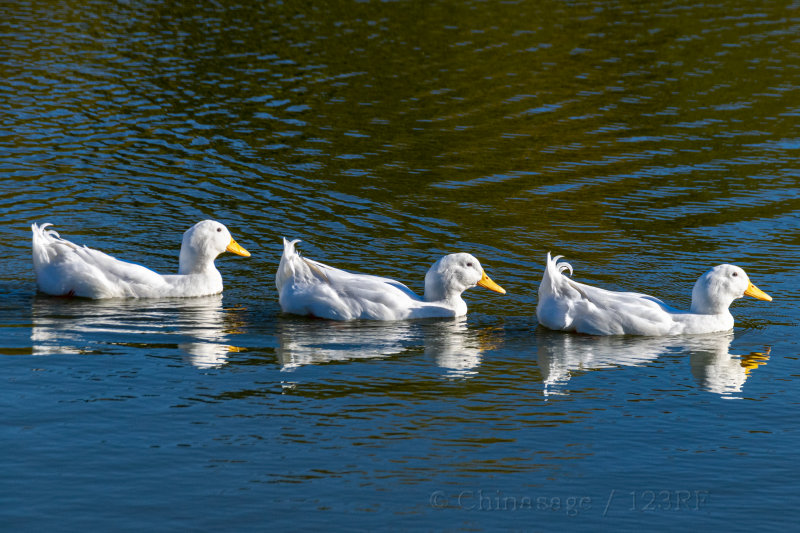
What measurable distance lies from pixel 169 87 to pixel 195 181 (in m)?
7.73

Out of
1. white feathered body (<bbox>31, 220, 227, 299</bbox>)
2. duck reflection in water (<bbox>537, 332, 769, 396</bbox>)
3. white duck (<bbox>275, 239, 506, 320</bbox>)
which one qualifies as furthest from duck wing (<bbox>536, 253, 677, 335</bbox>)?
white feathered body (<bbox>31, 220, 227, 299</bbox>)

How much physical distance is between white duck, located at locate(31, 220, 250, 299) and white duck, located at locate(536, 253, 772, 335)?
4.44m

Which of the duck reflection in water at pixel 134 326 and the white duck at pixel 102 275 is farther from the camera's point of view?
the white duck at pixel 102 275

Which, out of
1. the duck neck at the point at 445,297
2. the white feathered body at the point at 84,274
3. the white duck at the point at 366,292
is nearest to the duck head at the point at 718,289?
the white duck at the point at 366,292

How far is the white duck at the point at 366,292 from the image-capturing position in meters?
14.2

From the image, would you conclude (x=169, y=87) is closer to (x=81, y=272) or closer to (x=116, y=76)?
(x=116, y=76)

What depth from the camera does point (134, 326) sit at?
1378 centimetres

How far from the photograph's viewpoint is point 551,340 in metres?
13.7

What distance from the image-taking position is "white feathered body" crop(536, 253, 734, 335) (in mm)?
13844

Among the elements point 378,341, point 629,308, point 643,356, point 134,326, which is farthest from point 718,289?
point 134,326

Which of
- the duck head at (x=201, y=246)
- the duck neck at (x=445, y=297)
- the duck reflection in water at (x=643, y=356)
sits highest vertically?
the duck head at (x=201, y=246)

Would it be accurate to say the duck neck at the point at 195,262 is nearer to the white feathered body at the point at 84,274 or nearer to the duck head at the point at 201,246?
the duck head at the point at 201,246

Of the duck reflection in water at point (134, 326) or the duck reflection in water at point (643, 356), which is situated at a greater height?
the duck reflection in water at point (134, 326)

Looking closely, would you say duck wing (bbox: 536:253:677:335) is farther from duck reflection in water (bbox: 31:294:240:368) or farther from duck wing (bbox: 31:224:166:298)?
duck wing (bbox: 31:224:166:298)
